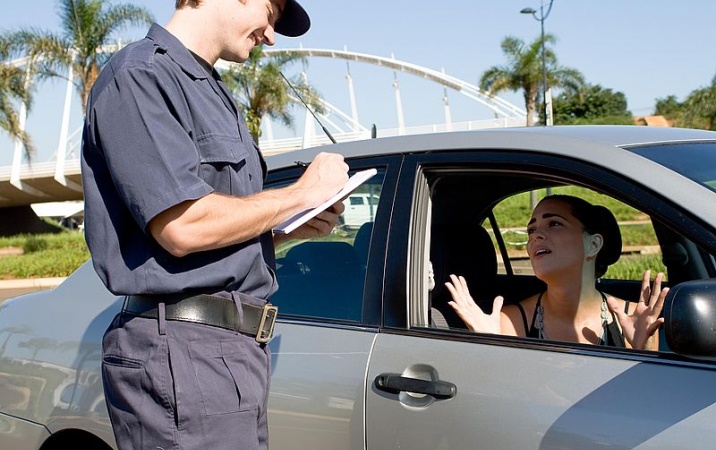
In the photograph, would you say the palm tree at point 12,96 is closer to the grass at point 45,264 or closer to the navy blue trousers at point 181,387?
the grass at point 45,264

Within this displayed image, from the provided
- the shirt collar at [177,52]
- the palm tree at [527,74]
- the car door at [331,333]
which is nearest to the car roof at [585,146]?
the car door at [331,333]

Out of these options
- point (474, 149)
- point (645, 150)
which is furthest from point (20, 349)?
point (645, 150)

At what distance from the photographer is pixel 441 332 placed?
221 cm

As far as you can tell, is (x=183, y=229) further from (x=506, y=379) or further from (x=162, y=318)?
(x=506, y=379)

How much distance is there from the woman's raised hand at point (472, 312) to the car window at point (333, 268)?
30cm

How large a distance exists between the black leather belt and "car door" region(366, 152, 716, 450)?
0.48 metres

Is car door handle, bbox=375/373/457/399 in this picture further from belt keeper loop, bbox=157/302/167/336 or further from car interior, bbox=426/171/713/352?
belt keeper loop, bbox=157/302/167/336

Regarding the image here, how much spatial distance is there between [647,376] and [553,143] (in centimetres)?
67

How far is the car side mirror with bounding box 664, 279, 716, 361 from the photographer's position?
5.33ft

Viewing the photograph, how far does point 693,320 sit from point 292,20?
124 centimetres

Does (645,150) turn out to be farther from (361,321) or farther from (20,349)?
(20,349)

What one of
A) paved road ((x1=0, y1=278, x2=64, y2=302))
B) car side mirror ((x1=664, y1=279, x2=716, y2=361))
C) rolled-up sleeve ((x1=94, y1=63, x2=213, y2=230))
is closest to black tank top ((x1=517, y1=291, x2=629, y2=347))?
car side mirror ((x1=664, y1=279, x2=716, y2=361))

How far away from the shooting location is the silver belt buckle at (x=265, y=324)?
1.90 meters

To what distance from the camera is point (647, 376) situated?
180cm
